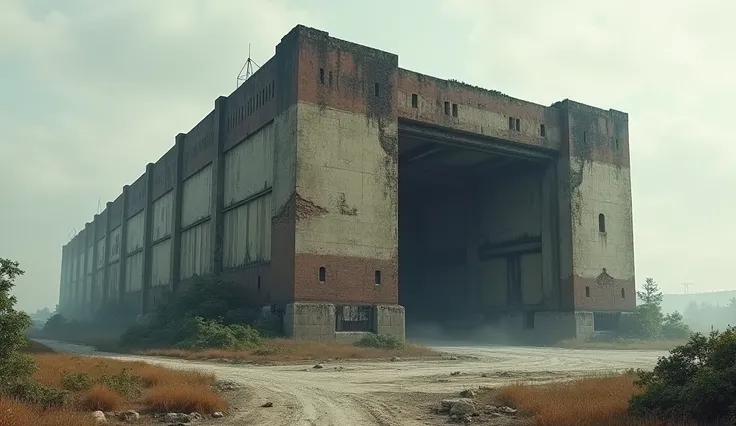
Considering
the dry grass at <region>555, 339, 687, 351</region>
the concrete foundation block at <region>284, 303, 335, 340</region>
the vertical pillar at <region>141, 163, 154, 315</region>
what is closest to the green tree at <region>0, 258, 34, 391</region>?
the concrete foundation block at <region>284, 303, 335, 340</region>

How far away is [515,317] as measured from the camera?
4741 centimetres

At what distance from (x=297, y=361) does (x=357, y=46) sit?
17607mm

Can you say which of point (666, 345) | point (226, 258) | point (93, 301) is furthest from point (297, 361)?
point (93, 301)

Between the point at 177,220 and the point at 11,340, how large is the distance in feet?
132

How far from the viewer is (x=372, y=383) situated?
18312 mm

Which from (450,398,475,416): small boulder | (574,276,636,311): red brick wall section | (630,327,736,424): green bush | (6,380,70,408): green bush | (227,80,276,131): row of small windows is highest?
(227,80,276,131): row of small windows

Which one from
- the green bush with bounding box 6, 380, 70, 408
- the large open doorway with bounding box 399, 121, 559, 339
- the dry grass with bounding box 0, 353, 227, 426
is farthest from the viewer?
the large open doorway with bounding box 399, 121, 559, 339

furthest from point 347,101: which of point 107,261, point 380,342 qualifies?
point 107,261

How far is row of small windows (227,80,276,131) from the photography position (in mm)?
36928

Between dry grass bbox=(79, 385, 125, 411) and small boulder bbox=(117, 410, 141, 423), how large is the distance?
0.59 m

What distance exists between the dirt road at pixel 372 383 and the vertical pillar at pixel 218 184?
1702 centimetres

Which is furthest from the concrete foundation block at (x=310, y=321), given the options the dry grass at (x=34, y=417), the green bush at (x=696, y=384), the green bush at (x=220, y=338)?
the green bush at (x=696, y=384)

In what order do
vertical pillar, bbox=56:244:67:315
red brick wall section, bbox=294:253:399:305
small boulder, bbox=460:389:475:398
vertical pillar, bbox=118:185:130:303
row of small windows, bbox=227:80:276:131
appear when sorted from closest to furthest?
small boulder, bbox=460:389:475:398
red brick wall section, bbox=294:253:399:305
row of small windows, bbox=227:80:276:131
vertical pillar, bbox=118:185:130:303
vertical pillar, bbox=56:244:67:315

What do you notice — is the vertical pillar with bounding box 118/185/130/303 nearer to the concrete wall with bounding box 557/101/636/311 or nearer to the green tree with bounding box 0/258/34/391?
A: the concrete wall with bounding box 557/101/636/311
